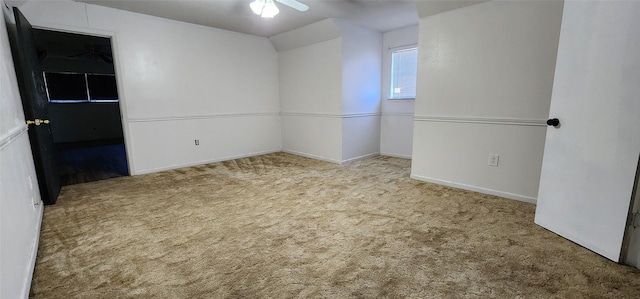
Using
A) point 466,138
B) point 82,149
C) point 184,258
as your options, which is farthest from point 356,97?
point 82,149

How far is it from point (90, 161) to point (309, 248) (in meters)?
4.84

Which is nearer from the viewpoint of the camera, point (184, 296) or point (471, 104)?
point (184, 296)

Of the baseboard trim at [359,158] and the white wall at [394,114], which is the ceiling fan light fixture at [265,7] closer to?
the baseboard trim at [359,158]

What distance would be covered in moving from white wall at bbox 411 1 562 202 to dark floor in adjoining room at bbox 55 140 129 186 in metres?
4.29

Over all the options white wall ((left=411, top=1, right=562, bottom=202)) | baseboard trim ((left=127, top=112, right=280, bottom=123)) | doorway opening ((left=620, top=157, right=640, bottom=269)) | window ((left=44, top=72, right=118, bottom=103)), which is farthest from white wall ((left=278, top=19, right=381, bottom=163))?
window ((left=44, top=72, right=118, bottom=103))

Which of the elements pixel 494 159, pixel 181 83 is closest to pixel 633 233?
pixel 494 159

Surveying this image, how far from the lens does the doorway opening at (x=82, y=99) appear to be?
18.2 ft

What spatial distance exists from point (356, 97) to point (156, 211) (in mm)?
3271

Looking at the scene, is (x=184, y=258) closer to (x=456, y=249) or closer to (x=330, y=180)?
(x=456, y=249)

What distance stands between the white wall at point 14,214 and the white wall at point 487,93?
352 centimetres

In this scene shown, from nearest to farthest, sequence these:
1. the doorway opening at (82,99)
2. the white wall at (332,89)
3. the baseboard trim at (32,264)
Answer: the baseboard trim at (32,264) < the white wall at (332,89) < the doorway opening at (82,99)

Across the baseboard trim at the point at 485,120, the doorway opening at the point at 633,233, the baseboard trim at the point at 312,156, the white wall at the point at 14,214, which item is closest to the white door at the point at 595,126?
the doorway opening at the point at 633,233

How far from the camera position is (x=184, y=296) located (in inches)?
57.2

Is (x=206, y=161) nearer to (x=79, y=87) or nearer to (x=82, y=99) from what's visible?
(x=82, y=99)
